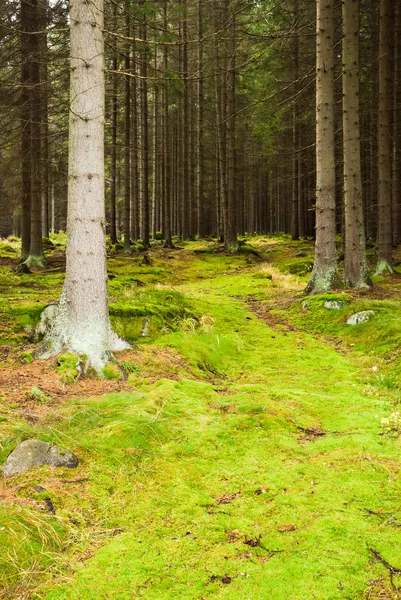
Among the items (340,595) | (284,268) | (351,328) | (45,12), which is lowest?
(340,595)

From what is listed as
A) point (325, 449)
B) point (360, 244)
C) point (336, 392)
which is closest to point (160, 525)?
point (325, 449)

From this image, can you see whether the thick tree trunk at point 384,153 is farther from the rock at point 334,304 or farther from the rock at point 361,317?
the rock at point 361,317

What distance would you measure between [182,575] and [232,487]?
1.03 m

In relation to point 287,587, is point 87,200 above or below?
above

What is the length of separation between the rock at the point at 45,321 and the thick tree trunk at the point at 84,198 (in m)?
1.16

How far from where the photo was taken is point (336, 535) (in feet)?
9.91

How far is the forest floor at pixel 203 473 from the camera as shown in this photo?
269cm

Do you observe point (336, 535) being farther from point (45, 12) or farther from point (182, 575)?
point (45, 12)

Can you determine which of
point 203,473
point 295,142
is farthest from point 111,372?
point 295,142

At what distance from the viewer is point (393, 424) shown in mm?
4703

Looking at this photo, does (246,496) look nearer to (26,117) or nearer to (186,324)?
(186,324)

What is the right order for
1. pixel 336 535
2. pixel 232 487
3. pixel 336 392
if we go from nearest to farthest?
Result: pixel 336 535 < pixel 232 487 < pixel 336 392

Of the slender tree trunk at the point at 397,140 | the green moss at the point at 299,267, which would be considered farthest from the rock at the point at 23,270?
the slender tree trunk at the point at 397,140

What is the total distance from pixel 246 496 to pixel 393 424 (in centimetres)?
194
